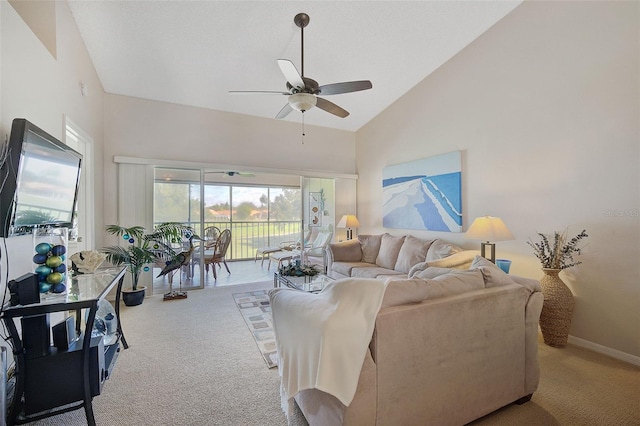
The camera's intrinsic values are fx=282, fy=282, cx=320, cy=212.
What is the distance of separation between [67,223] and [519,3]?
4845mm

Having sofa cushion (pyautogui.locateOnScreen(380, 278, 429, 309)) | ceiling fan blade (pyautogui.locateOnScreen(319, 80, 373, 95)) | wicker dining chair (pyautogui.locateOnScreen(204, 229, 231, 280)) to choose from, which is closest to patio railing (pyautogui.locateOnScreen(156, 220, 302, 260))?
wicker dining chair (pyautogui.locateOnScreen(204, 229, 231, 280))

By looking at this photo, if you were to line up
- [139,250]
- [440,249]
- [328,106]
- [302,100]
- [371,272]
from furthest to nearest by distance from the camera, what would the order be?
1. [371,272]
2. [139,250]
3. [440,249]
4. [328,106]
5. [302,100]

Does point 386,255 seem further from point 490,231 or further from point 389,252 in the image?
point 490,231

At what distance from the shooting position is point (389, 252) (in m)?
4.17

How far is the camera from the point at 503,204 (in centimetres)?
326

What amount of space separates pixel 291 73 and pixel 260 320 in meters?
2.57

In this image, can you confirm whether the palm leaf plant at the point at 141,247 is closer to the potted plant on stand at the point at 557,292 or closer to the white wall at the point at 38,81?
the white wall at the point at 38,81

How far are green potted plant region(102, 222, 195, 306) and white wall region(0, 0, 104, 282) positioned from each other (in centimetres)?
135

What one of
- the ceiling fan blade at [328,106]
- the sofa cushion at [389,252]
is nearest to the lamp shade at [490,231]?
the sofa cushion at [389,252]

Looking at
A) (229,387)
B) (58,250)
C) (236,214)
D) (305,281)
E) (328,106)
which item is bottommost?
(229,387)

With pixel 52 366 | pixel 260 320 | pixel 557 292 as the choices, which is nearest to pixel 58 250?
pixel 52 366

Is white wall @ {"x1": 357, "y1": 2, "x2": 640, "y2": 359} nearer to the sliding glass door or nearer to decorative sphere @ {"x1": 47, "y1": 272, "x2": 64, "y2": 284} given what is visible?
the sliding glass door

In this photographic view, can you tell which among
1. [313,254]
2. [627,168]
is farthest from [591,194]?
[313,254]

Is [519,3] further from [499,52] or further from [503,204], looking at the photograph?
[503,204]
